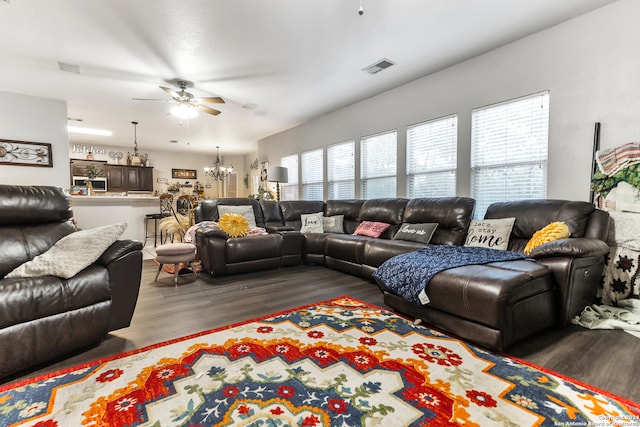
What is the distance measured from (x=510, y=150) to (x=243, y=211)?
148 inches

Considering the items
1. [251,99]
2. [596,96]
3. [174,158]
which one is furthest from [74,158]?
[596,96]

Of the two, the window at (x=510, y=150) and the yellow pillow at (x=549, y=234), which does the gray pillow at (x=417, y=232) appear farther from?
the yellow pillow at (x=549, y=234)

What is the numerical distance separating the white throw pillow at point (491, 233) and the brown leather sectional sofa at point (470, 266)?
10cm

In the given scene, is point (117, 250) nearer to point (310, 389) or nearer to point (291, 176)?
point (310, 389)

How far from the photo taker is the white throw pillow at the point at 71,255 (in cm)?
181

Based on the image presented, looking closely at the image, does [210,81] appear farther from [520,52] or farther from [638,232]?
[638,232]

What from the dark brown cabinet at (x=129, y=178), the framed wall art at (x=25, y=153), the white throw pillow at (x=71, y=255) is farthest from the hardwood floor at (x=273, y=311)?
the dark brown cabinet at (x=129, y=178)

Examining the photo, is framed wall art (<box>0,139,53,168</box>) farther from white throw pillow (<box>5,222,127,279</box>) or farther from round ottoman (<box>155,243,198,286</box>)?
white throw pillow (<box>5,222,127,279</box>)

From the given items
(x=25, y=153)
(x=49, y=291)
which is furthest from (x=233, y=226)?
(x=25, y=153)

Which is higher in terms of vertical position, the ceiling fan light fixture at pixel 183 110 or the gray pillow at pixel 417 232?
the ceiling fan light fixture at pixel 183 110

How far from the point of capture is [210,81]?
4305mm

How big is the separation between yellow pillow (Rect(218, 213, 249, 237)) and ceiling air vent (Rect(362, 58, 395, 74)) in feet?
8.81

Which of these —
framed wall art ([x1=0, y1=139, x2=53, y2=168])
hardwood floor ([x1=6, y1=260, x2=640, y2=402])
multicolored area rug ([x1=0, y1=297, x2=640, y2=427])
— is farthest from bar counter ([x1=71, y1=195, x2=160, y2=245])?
multicolored area rug ([x1=0, y1=297, x2=640, y2=427])

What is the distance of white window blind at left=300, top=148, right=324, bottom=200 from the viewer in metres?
6.45
